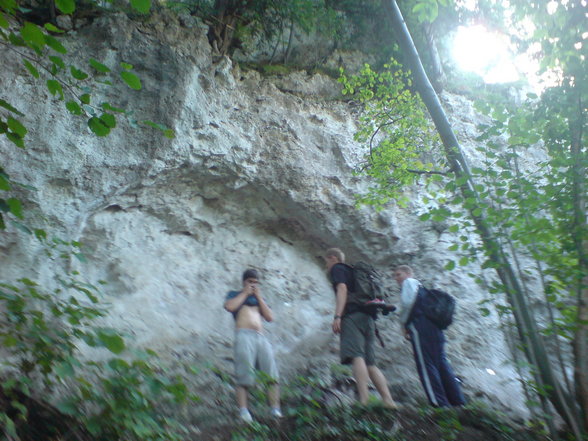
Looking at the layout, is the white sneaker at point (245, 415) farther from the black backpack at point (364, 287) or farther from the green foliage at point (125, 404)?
the black backpack at point (364, 287)

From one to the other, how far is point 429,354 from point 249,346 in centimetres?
182

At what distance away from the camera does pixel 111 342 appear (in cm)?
235

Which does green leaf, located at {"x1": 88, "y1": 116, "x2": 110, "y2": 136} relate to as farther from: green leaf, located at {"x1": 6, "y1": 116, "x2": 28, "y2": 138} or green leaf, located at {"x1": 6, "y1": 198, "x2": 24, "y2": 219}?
green leaf, located at {"x1": 6, "y1": 198, "x2": 24, "y2": 219}

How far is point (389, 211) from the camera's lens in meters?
7.47

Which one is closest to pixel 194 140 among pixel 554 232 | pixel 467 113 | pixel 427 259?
pixel 427 259

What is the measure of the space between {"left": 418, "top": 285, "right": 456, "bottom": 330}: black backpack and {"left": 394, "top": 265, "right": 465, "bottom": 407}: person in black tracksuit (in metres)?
0.05

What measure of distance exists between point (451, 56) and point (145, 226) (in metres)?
7.78

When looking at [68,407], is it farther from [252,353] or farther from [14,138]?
[252,353]

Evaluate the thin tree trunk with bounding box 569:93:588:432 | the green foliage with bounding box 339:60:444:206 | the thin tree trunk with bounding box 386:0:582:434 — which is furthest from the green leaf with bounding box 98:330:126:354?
the green foliage with bounding box 339:60:444:206

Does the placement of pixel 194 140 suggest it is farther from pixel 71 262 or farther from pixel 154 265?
pixel 71 262

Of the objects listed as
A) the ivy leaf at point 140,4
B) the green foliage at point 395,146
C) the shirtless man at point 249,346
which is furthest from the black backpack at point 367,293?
the ivy leaf at point 140,4

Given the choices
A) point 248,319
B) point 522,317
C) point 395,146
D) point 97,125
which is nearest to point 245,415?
point 248,319

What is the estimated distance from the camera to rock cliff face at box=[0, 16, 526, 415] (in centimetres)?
557

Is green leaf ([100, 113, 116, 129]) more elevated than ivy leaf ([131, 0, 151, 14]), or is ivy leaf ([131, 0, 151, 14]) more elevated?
ivy leaf ([131, 0, 151, 14])
